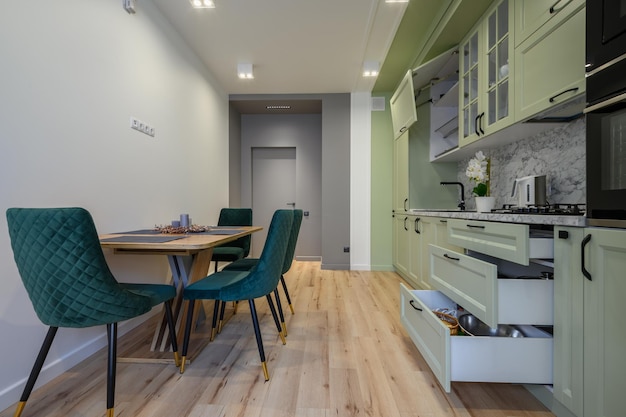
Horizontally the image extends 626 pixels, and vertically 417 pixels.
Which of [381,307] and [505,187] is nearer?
[505,187]

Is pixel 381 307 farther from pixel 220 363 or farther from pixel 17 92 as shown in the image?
pixel 17 92

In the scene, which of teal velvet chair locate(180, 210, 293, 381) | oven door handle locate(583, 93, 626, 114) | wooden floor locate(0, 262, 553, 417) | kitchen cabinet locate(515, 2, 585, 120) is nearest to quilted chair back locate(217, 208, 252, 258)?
wooden floor locate(0, 262, 553, 417)

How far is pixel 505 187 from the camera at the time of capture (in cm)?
226

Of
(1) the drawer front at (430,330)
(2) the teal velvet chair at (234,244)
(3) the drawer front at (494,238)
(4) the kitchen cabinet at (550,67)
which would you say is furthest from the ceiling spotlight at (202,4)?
(1) the drawer front at (430,330)

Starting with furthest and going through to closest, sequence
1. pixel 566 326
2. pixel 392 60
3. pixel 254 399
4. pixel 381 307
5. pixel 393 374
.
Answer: pixel 392 60
pixel 381 307
pixel 393 374
pixel 254 399
pixel 566 326

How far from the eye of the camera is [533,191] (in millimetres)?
1692

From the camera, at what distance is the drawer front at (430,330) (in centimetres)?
122

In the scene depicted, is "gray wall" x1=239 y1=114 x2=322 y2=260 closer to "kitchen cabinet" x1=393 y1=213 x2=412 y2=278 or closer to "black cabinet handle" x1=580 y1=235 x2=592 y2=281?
"kitchen cabinet" x1=393 y1=213 x2=412 y2=278

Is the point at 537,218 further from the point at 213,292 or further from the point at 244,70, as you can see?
the point at 244,70

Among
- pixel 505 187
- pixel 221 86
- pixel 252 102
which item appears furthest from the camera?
pixel 252 102

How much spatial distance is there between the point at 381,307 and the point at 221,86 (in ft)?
11.5

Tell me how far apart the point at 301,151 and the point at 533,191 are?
12.0 ft

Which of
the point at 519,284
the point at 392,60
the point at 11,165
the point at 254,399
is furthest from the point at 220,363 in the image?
the point at 392,60

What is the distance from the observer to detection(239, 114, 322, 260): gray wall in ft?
15.9
